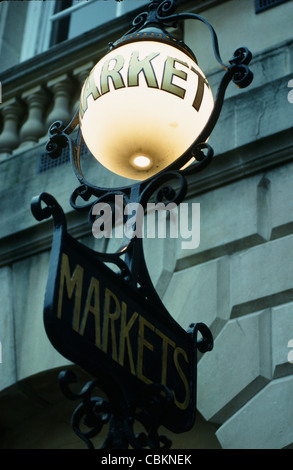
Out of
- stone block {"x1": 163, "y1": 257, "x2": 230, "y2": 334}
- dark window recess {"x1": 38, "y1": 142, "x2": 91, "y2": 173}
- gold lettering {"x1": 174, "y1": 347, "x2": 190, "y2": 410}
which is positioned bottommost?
gold lettering {"x1": 174, "y1": 347, "x2": 190, "y2": 410}

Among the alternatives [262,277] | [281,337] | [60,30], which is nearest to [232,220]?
[262,277]

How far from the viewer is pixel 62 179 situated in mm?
6598

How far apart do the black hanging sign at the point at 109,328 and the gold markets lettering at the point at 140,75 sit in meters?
0.67

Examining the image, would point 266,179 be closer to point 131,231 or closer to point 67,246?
point 131,231

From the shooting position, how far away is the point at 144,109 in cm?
351

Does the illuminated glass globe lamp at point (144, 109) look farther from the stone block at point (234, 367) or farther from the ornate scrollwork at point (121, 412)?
the stone block at point (234, 367)

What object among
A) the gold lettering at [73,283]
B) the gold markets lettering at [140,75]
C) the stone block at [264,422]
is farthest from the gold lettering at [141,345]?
the stone block at [264,422]

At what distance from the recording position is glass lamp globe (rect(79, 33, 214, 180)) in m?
3.52

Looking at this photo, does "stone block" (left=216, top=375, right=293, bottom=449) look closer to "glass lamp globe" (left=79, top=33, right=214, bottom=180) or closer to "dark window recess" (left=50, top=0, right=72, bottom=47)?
"glass lamp globe" (left=79, top=33, right=214, bottom=180)

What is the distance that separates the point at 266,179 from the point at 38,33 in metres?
4.23

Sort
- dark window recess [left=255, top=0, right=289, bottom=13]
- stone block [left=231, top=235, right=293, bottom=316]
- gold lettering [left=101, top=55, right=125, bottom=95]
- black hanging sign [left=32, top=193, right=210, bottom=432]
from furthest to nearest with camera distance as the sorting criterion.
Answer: dark window recess [left=255, top=0, right=289, bottom=13] < stone block [left=231, top=235, right=293, bottom=316] < gold lettering [left=101, top=55, right=125, bottom=95] < black hanging sign [left=32, top=193, right=210, bottom=432]

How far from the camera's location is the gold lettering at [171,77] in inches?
139

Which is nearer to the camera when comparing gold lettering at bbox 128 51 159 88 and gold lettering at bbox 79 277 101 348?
gold lettering at bbox 79 277 101 348

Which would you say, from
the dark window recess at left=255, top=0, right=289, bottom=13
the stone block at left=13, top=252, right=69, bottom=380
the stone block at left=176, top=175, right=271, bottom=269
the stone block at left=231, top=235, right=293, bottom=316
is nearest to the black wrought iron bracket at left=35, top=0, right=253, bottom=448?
the stone block at left=231, top=235, right=293, bottom=316
